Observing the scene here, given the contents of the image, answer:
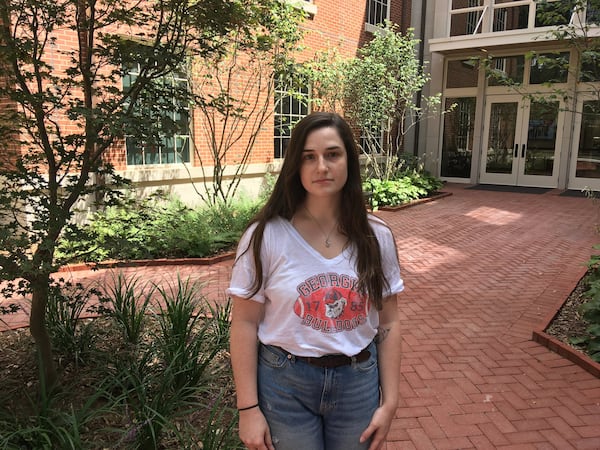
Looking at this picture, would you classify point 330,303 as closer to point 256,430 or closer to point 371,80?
point 256,430

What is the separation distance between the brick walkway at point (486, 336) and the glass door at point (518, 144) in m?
5.63

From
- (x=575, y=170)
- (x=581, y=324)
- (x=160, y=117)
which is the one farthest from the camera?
(x=575, y=170)

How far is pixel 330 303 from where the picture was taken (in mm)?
1616

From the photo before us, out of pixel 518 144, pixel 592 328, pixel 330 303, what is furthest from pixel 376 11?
pixel 330 303

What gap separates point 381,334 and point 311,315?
0.36 metres

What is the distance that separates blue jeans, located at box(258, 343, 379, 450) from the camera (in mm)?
1619

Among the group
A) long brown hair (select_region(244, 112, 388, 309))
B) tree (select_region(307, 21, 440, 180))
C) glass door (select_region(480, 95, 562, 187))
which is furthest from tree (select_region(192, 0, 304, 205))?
glass door (select_region(480, 95, 562, 187))

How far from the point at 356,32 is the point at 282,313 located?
14.1m

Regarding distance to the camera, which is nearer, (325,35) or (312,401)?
(312,401)

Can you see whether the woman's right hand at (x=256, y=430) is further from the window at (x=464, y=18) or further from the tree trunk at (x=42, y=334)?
the window at (x=464, y=18)

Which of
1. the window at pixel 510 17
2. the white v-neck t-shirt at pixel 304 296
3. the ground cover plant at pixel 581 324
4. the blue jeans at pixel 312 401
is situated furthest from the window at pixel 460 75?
the blue jeans at pixel 312 401

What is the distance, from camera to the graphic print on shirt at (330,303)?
161 centimetres

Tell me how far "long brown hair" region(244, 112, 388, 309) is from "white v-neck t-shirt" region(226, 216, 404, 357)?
→ 0.09ft

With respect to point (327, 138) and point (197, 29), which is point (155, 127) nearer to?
point (197, 29)
